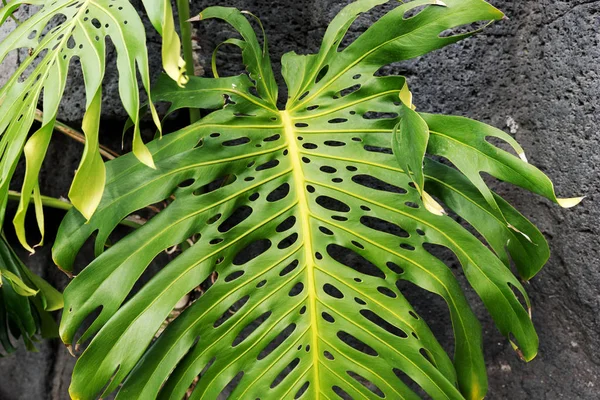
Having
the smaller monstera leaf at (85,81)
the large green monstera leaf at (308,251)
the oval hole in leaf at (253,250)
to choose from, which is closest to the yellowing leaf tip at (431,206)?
the large green monstera leaf at (308,251)

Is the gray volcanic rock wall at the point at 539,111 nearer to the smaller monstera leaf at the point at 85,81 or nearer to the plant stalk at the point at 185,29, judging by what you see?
the plant stalk at the point at 185,29

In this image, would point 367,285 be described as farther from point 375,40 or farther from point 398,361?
point 375,40

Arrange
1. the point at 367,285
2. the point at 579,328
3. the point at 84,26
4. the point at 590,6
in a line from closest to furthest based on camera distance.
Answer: the point at 84,26 < the point at 367,285 < the point at 590,6 < the point at 579,328

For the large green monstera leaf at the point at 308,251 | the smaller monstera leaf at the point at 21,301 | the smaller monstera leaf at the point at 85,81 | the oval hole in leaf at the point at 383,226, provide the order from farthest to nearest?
the oval hole in leaf at the point at 383,226 < the smaller monstera leaf at the point at 21,301 < the large green monstera leaf at the point at 308,251 < the smaller monstera leaf at the point at 85,81

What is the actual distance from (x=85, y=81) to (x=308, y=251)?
15.4 inches

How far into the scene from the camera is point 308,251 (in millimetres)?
830

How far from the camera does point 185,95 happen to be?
88 cm

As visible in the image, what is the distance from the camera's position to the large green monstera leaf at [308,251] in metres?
0.75

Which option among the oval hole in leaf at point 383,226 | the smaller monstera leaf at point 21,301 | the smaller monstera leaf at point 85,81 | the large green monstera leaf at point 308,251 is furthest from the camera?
the oval hole in leaf at point 383,226

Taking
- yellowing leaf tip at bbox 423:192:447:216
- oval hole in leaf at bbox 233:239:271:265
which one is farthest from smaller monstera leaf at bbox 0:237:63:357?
yellowing leaf tip at bbox 423:192:447:216

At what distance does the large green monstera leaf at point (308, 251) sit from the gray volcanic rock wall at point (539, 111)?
0.33 meters

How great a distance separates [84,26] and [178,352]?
47 centimetres

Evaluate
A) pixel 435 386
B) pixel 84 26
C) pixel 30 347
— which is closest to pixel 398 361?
pixel 435 386

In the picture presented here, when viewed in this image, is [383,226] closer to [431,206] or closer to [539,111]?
[539,111]
